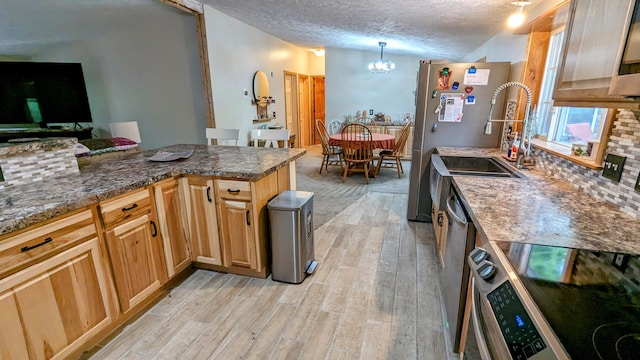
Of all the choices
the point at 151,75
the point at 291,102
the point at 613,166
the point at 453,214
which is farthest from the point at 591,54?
the point at 291,102

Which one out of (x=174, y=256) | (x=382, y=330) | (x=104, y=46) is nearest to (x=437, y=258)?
(x=382, y=330)

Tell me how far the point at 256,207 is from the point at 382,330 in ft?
3.58

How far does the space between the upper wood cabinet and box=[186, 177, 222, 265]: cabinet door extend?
199 cm

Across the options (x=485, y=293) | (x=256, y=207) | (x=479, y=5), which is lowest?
(x=256, y=207)

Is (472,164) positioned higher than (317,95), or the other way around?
(317,95)

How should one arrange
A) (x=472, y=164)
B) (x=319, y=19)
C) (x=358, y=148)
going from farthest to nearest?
(x=358, y=148) < (x=319, y=19) < (x=472, y=164)

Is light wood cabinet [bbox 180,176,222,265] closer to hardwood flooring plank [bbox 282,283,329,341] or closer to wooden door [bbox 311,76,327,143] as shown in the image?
hardwood flooring plank [bbox 282,283,329,341]

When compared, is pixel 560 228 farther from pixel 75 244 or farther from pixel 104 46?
pixel 104 46

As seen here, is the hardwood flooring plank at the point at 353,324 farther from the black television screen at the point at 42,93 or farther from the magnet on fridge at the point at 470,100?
the black television screen at the point at 42,93

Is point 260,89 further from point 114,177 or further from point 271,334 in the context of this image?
point 271,334

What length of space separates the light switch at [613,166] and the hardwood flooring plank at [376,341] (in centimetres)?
133

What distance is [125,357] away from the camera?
1520 mm

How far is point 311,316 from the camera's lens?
181cm

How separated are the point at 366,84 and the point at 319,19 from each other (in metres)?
3.00
